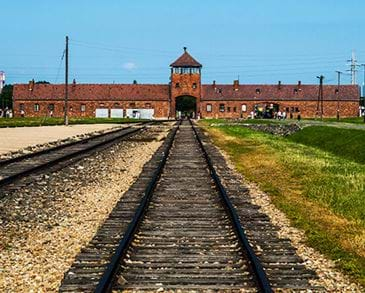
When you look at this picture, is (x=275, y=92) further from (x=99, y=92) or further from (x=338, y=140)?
(x=338, y=140)

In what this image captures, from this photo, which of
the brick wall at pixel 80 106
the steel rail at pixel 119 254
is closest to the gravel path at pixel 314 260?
the steel rail at pixel 119 254

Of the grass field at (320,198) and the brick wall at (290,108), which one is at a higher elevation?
the brick wall at (290,108)

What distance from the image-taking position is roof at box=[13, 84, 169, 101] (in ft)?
375

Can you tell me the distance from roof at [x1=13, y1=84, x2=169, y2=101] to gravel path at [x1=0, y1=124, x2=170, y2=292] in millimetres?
95922

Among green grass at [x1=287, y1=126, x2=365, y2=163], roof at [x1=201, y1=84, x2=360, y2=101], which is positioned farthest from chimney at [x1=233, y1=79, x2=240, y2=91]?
green grass at [x1=287, y1=126, x2=365, y2=163]

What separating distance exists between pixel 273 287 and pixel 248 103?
4359 inches

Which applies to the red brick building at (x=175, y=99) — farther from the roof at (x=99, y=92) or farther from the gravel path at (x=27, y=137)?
the gravel path at (x=27, y=137)

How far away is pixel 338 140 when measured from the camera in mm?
40094

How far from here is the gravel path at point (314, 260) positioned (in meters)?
6.68

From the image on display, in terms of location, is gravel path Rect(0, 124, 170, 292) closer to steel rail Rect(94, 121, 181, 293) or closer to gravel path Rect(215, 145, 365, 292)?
steel rail Rect(94, 121, 181, 293)

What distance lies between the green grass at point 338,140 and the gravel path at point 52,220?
17.6 meters

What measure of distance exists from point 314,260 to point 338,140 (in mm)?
33406

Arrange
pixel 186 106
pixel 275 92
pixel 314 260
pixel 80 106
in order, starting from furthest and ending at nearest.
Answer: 1. pixel 186 106
2. pixel 275 92
3. pixel 80 106
4. pixel 314 260

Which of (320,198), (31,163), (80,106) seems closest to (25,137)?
(31,163)
